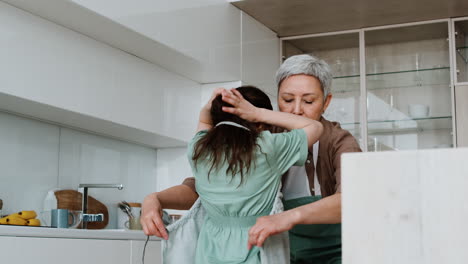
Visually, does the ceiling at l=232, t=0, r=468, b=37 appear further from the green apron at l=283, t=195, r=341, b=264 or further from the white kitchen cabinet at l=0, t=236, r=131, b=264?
the green apron at l=283, t=195, r=341, b=264

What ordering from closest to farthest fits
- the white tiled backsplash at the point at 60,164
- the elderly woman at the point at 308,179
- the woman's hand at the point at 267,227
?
1. the woman's hand at the point at 267,227
2. the elderly woman at the point at 308,179
3. the white tiled backsplash at the point at 60,164

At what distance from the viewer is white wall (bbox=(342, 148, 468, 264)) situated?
2.83 feet

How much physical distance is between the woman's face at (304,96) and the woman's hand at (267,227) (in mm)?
610

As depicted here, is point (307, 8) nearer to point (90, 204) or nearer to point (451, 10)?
point (451, 10)

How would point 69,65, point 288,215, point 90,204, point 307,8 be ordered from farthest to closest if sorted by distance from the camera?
point 307,8
point 90,204
point 69,65
point 288,215

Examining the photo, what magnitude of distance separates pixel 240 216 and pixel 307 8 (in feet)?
8.16

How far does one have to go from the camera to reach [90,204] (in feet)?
10.5

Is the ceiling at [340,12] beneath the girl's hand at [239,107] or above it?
above

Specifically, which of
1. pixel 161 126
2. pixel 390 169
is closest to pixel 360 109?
pixel 161 126

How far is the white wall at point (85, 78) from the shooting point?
2.48 metres

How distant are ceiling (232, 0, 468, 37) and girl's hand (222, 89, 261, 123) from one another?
220 centimetres

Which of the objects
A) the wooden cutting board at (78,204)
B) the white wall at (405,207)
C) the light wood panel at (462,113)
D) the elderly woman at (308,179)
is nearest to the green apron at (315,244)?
the elderly woman at (308,179)

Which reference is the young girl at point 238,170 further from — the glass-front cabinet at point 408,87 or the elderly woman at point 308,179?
the glass-front cabinet at point 408,87

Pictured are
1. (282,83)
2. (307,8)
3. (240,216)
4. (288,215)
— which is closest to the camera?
(288,215)
